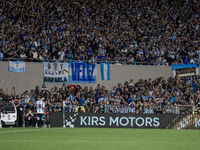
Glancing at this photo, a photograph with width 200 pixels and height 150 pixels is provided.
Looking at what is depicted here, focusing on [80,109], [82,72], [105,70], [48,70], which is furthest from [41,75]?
[80,109]

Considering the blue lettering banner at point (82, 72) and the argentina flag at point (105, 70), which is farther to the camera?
the argentina flag at point (105, 70)

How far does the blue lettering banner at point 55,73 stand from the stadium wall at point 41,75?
1.02 ft

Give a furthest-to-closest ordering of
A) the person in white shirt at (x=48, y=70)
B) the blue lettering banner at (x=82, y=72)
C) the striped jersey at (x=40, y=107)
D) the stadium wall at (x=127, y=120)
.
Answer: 1. the blue lettering banner at (x=82, y=72)
2. the person in white shirt at (x=48, y=70)
3. the stadium wall at (x=127, y=120)
4. the striped jersey at (x=40, y=107)

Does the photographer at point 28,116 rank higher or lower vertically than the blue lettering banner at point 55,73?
lower

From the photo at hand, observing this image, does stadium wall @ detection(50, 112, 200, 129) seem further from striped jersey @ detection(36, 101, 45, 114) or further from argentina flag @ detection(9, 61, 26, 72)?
argentina flag @ detection(9, 61, 26, 72)

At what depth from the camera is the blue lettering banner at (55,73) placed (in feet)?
83.3

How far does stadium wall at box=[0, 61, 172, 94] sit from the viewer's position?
2414 cm

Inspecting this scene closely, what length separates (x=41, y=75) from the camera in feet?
83.3

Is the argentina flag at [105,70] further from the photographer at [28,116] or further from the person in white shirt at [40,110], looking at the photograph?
the person in white shirt at [40,110]

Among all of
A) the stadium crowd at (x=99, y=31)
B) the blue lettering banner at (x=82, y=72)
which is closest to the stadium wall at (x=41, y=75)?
the blue lettering banner at (x=82, y=72)

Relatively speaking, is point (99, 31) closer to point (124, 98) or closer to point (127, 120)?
point (124, 98)

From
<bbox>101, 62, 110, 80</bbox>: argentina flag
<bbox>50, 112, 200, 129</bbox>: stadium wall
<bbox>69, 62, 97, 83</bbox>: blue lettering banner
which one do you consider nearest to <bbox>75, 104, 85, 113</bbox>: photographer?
<bbox>50, 112, 200, 129</bbox>: stadium wall

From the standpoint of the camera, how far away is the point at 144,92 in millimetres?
24703

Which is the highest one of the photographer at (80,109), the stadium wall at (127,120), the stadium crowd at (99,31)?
the stadium crowd at (99,31)
